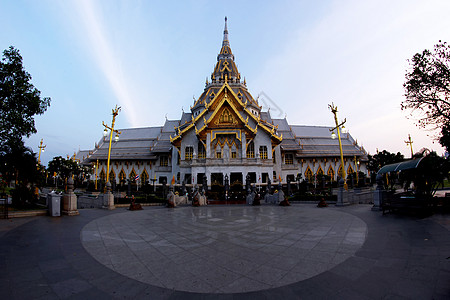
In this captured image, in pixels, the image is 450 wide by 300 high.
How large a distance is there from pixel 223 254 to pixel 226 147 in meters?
27.1

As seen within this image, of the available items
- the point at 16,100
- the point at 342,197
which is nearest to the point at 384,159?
the point at 342,197

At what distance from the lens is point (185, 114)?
1845 inches

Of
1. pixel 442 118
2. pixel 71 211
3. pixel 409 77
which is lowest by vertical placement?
pixel 71 211

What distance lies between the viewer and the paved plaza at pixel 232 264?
310 cm

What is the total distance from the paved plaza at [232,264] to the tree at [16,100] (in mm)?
9388

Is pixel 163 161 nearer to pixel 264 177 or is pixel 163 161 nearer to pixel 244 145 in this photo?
pixel 244 145

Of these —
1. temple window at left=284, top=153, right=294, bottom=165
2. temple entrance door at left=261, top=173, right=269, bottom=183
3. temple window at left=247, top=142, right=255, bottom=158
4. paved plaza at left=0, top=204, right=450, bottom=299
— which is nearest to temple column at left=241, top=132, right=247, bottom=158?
temple window at left=247, top=142, right=255, bottom=158

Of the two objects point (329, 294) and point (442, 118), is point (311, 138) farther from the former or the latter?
point (329, 294)

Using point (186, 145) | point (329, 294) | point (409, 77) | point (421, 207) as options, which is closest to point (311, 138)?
point (186, 145)

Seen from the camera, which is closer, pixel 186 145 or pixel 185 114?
pixel 186 145

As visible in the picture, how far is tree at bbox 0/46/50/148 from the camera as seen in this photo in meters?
12.5

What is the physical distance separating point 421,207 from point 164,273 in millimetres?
10465

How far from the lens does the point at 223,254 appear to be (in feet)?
16.1

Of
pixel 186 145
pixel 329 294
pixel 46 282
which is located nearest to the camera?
pixel 329 294
